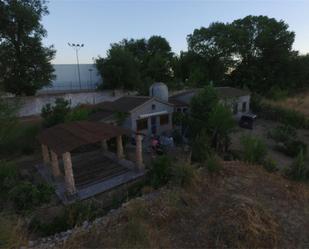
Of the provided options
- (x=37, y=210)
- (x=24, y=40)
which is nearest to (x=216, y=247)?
(x=37, y=210)

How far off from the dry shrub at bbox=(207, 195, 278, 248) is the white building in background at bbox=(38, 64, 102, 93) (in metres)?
38.4

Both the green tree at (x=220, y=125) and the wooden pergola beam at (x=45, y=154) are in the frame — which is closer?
the wooden pergola beam at (x=45, y=154)

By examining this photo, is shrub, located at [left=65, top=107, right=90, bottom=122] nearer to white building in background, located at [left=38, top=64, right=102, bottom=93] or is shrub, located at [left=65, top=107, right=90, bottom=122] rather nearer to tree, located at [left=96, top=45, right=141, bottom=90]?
tree, located at [left=96, top=45, right=141, bottom=90]

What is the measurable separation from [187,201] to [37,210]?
537 centimetres

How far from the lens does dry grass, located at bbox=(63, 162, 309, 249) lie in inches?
210

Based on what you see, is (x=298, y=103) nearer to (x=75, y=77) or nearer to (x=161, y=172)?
(x=161, y=172)

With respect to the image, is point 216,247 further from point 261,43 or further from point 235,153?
point 261,43

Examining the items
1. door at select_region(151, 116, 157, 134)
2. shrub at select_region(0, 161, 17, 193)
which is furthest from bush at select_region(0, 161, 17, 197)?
door at select_region(151, 116, 157, 134)

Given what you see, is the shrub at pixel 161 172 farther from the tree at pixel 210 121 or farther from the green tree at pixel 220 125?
the green tree at pixel 220 125

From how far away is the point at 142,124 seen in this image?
57.5ft

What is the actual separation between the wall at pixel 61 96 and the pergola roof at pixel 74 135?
10083 millimetres

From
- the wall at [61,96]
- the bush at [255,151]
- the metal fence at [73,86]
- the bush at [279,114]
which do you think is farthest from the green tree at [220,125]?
the metal fence at [73,86]

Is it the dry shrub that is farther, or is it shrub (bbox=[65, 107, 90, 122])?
shrub (bbox=[65, 107, 90, 122])

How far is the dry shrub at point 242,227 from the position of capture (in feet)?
17.1
